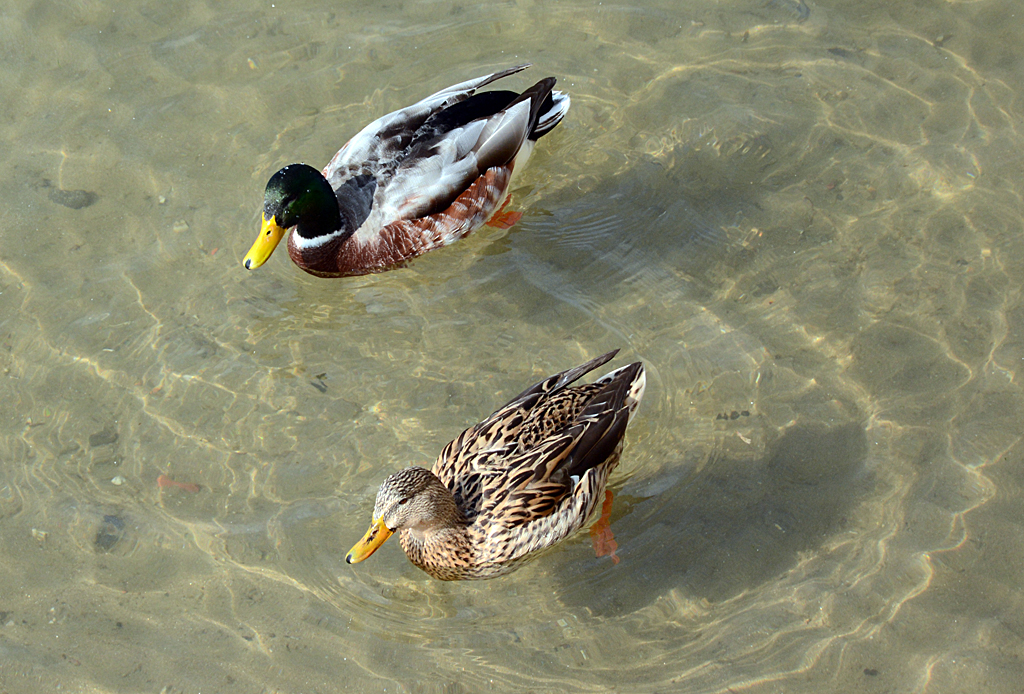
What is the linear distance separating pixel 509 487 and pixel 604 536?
68cm

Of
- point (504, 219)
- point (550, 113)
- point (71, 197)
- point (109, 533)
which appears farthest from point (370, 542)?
point (71, 197)

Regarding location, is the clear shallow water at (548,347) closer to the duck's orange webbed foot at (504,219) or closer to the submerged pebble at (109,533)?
the submerged pebble at (109,533)

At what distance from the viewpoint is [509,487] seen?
15.0 ft

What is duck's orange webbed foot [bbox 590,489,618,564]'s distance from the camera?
488cm

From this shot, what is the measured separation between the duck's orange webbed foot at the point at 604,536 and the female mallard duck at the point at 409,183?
2.25 m

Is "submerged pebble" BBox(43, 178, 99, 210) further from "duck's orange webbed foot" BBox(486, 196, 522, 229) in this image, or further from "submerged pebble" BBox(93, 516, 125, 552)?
"duck's orange webbed foot" BBox(486, 196, 522, 229)

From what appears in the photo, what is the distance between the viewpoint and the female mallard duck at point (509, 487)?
14.6 ft

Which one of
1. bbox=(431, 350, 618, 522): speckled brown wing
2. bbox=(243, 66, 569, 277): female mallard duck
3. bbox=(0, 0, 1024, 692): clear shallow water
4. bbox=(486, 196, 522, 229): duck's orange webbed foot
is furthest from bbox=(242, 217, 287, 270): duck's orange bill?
bbox=(431, 350, 618, 522): speckled brown wing

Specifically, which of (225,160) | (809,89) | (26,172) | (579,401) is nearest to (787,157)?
(809,89)

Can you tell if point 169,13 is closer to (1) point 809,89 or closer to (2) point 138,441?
(2) point 138,441

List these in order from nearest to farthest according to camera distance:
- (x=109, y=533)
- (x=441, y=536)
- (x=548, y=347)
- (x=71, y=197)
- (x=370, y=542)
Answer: (x=370, y=542) < (x=441, y=536) < (x=109, y=533) < (x=548, y=347) < (x=71, y=197)

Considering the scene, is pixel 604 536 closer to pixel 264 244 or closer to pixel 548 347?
pixel 548 347

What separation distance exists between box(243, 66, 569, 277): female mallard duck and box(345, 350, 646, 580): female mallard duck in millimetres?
1788

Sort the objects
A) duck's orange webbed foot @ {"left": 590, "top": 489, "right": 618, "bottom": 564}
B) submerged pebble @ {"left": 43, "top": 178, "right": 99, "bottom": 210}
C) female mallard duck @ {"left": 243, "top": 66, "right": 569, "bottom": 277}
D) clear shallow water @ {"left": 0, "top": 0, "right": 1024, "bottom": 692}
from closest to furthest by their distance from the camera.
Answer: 1. clear shallow water @ {"left": 0, "top": 0, "right": 1024, "bottom": 692}
2. duck's orange webbed foot @ {"left": 590, "top": 489, "right": 618, "bottom": 564}
3. female mallard duck @ {"left": 243, "top": 66, "right": 569, "bottom": 277}
4. submerged pebble @ {"left": 43, "top": 178, "right": 99, "bottom": 210}
